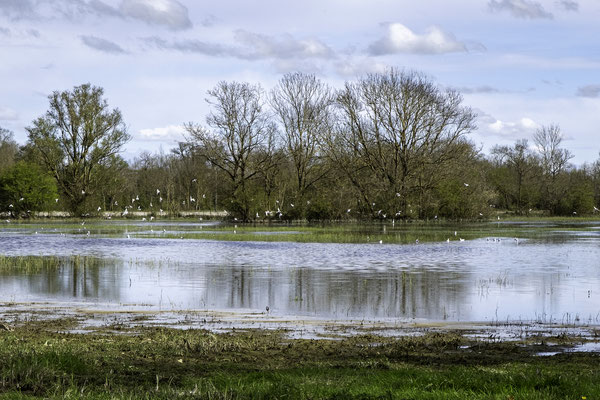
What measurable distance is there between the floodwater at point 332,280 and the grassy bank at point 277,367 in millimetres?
4403

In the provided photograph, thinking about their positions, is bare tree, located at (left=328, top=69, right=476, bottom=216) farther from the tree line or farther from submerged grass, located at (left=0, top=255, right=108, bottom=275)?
submerged grass, located at (left=0, top=255, right=108, bottom=275)

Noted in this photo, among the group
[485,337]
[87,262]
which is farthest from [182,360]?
[87,262]

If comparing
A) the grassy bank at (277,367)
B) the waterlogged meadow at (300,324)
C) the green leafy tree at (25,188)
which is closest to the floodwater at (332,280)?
the waterlogged meadow at (300,324)

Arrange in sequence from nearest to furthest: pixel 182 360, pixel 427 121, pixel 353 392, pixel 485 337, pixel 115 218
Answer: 1. pixel 353 392
2. pixel 182 360
3. pixel 485 337
4. pixel 427 121
5. pixel 115 218

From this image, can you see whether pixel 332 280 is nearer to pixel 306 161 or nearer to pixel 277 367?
pixel 277 367

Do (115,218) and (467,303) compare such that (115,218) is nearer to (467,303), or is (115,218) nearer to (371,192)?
(371,192)

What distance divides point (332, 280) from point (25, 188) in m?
58.9

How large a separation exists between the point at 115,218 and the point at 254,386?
257 ft

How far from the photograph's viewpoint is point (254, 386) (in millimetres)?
8078

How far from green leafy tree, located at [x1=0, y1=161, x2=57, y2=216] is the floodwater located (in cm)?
3839

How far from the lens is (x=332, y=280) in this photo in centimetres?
2325

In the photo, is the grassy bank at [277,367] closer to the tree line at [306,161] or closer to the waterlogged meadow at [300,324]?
the waterlogged meadow at [300,324]

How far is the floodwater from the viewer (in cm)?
1752

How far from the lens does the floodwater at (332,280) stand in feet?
57.5
